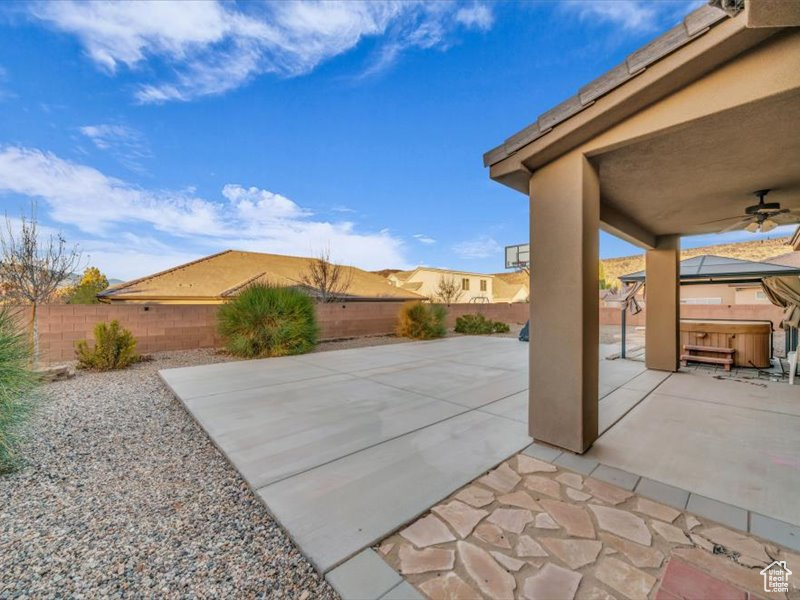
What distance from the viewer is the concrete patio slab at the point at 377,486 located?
1.78 meters

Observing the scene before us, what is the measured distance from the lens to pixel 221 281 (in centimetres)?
1598

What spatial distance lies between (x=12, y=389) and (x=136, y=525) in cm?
184

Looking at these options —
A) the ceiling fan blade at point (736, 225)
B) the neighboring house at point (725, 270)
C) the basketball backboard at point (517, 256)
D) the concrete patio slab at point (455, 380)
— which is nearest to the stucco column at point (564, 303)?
the concrete patio slab at point (455, 380)

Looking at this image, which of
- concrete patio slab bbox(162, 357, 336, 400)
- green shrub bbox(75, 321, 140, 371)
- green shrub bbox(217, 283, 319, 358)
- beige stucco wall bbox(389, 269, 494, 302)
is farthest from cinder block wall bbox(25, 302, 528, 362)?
beige stucco wall bbox(389, 269, 494, 302)

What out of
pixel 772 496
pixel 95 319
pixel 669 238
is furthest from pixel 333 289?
pixel 772 496

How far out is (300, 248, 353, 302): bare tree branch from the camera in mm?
15491

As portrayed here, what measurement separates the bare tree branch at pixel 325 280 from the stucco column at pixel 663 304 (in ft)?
38.9

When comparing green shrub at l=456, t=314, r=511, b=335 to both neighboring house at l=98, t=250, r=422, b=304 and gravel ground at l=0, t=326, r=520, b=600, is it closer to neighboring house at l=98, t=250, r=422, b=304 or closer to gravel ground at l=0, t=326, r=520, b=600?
neighboring house at l=98, t=250, r=422, b=304

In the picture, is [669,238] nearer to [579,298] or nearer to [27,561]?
[579,298]

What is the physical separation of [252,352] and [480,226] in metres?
21.1

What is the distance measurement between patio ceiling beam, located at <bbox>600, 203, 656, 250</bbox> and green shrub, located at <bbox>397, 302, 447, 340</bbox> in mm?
6615

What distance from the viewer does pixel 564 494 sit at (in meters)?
2.19

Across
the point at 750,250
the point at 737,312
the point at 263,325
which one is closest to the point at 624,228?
the point at 263,325

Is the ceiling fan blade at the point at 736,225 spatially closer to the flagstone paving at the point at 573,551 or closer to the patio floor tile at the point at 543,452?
the patio floor tile at the point at 543,452
